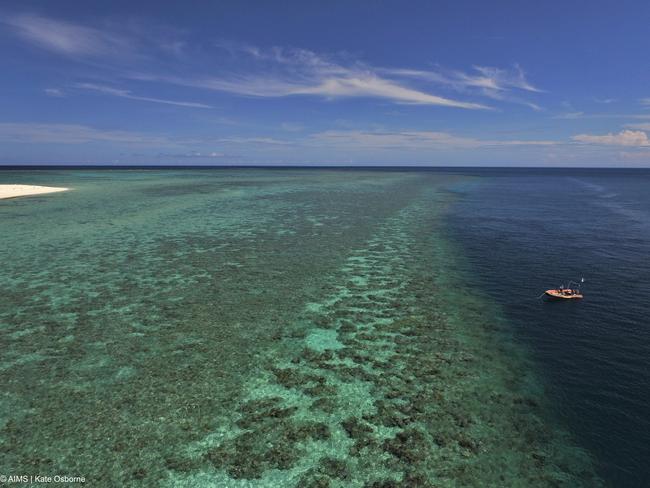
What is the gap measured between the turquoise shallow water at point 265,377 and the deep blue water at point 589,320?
139 cm

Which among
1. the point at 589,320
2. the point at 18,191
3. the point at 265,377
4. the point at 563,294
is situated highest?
the point at 18,191

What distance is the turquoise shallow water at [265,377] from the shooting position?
14.5 m

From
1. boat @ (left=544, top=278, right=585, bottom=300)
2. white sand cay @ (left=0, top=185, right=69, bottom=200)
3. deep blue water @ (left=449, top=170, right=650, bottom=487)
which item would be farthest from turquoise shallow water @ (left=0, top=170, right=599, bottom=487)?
white sand cay @ (left=0, top=185, right=69, bottom=200)

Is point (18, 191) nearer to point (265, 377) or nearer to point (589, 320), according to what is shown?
point (265, 377)

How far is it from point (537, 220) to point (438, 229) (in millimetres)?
22327

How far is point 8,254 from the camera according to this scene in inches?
1649

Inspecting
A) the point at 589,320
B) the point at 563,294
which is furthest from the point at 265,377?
the point at 563,294

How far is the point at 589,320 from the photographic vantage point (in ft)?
87.6

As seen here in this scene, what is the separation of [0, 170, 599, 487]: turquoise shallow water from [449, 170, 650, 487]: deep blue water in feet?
4.57

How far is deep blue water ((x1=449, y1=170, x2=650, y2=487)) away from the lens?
16.3 m

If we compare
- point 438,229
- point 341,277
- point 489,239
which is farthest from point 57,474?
point 438,229

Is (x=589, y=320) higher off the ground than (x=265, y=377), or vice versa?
(x=589, y=320)

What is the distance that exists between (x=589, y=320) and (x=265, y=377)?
22.6 meters

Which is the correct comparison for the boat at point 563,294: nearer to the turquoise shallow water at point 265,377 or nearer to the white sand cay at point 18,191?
the turquoise shallow water at point 265,377
